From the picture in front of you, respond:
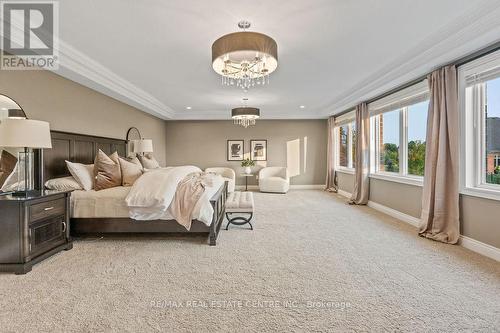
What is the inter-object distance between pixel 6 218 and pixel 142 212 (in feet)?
4.21

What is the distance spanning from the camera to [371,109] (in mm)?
5387

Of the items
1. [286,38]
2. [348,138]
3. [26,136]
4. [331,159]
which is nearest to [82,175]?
[26,136]

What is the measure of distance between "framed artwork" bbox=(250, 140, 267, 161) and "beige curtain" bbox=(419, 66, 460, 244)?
515 cm

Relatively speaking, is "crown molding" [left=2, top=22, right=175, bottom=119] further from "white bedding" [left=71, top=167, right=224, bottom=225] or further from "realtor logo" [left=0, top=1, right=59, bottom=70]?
"white bedding" [left=71, top=167, right=224, bottom=225]

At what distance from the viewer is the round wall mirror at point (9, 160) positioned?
111 inches

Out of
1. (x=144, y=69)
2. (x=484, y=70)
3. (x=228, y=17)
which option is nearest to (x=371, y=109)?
(x=484, y=70)

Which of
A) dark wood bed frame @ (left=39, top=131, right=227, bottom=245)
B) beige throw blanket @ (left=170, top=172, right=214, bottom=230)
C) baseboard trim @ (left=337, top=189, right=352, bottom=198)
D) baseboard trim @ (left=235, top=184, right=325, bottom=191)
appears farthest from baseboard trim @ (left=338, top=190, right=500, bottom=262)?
baseboard trim @ (left=235, top=184, right=325, bottom=191)

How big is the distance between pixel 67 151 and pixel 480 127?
573 centimetres

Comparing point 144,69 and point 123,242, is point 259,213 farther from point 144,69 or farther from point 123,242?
point 144,69

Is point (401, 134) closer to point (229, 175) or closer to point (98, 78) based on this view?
point (229, 175)

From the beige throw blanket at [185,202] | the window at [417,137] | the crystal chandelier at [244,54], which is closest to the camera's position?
the crystal chandelier at [244,54]

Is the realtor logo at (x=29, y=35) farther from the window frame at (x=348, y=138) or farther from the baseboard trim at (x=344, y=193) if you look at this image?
the baseboard trim at (x=344, y=193)

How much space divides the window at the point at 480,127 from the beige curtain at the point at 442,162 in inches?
3.7

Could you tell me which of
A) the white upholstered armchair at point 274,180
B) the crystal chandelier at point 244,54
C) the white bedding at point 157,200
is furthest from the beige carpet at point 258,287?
the white upholstered armchair at point 274,180
